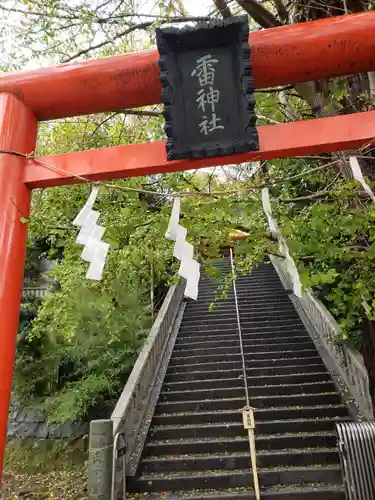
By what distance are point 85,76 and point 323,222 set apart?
90.8 inches

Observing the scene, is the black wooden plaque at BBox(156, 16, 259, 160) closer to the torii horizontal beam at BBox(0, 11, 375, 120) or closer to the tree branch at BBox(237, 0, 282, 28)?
the torii horizontal beam at BBox(0, 11, 375, 120)

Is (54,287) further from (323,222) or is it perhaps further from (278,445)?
(323,222)

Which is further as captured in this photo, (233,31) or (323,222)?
(323,222)

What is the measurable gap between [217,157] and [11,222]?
1442 millimetres

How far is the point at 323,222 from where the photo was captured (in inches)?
140

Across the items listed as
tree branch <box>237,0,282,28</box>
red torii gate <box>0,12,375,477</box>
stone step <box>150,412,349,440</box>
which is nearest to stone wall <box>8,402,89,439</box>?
stone step <box>150,412,349,440</box>

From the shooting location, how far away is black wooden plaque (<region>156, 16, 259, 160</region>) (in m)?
2.52

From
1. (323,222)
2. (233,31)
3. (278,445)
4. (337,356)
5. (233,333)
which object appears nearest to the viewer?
(233,31)

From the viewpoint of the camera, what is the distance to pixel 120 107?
9.93 feet

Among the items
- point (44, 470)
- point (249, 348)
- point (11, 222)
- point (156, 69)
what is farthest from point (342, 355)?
point (44, 470)

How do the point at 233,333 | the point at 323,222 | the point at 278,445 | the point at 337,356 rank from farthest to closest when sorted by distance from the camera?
the point at 233,333 < the point at 337,356 < the point at 278,445 < the point at 323,222

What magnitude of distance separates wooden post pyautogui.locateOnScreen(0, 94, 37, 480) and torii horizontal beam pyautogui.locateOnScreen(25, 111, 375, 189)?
129mm

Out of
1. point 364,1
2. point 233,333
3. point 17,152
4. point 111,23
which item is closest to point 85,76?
point 17,152

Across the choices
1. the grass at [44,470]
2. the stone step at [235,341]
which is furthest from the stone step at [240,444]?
the stone step at [235,341]
